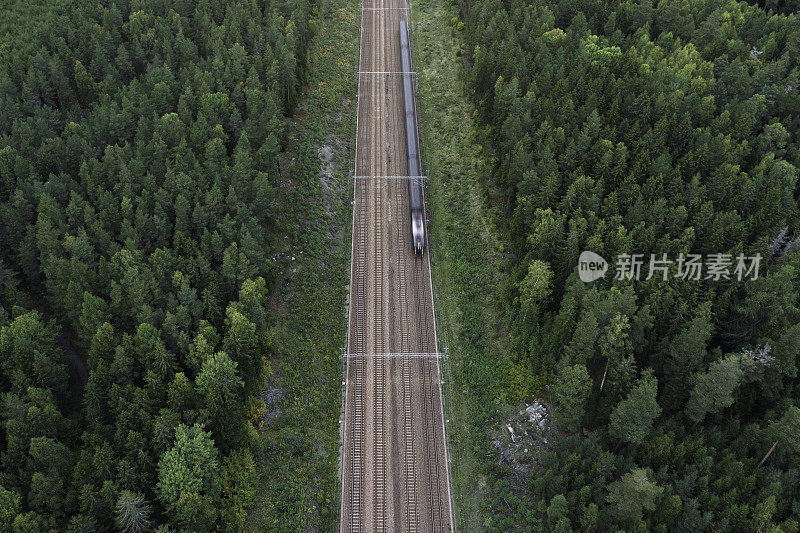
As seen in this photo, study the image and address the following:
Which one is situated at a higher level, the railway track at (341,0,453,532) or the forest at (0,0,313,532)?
the forest at (0,0,313,532)

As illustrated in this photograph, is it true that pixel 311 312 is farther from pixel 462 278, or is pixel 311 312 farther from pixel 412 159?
pixel 412 159

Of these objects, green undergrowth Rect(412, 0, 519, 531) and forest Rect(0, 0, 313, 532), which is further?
green undergrowth Rect(412, 0, 519, 531)

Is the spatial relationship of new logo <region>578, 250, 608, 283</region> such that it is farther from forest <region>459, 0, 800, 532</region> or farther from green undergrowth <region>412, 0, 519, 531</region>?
green undergrowth <region>412, 0, 519, 531</region>

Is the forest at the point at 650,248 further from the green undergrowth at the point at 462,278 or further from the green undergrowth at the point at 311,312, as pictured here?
the green undergrowth at the point at 311,312

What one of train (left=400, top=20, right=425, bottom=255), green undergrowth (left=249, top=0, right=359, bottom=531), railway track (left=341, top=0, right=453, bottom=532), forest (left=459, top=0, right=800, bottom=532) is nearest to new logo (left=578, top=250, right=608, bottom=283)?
forest (left=459, top=0, right=800, bottom=532)

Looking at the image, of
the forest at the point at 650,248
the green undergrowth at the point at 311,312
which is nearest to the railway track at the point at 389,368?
the green undergrowth at the point at 311,312
